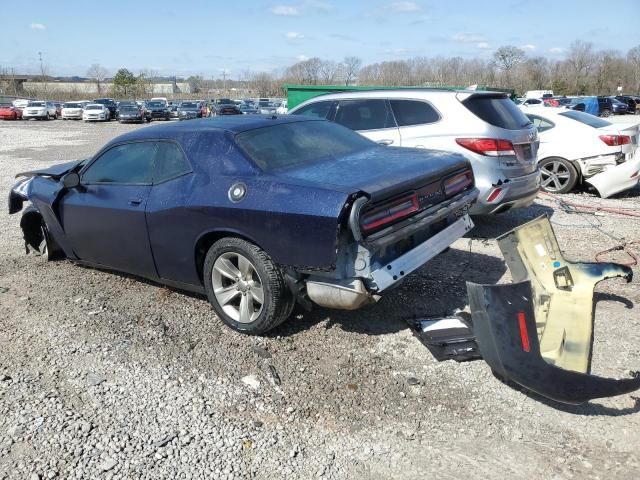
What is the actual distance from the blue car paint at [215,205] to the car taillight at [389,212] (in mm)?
107

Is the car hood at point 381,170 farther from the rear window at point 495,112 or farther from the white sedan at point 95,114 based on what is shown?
the white sedan at point 95,114

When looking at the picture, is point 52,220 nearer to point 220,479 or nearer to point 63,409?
point 63,409

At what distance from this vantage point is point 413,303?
180 inches

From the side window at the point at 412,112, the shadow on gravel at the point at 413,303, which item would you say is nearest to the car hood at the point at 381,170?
the shadow on gravel at the point at 413,303

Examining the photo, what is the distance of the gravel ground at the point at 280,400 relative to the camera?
8.93 feet

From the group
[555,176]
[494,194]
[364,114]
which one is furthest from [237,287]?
[555,176]

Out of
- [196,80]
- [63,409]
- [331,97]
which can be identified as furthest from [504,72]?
[63,409]

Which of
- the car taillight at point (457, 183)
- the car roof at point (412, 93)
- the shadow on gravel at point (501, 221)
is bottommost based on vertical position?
the shadow on gravel at point (501, 221)

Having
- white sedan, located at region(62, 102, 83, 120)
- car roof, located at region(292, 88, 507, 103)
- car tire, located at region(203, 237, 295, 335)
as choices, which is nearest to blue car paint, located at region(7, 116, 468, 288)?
car tire, located at region(203, 237, 295, 335)

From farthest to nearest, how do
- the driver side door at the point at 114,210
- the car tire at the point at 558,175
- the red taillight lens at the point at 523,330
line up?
the car tire at the point at 558,175 < the driver side door at the point at 114,210 < the red taillight lens at the point at 523,330

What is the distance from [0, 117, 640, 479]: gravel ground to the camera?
8.93 ft

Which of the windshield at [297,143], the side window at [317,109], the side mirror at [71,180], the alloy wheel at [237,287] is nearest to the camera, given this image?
the alloy wheel at [237,287]

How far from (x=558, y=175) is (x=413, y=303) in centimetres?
593

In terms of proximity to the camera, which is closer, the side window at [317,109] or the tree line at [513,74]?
the side window at [317,109]
